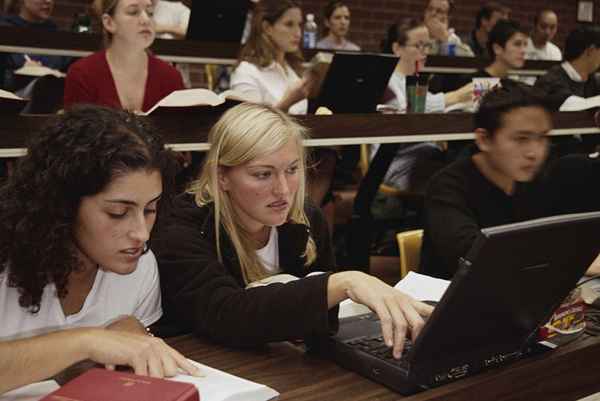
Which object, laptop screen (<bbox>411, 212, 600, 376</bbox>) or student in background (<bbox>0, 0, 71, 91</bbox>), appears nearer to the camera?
laptop screen (<bbox>411, 212, 600, 376</bbox>)

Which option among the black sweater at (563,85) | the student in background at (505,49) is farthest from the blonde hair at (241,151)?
the student in background at (505,49)

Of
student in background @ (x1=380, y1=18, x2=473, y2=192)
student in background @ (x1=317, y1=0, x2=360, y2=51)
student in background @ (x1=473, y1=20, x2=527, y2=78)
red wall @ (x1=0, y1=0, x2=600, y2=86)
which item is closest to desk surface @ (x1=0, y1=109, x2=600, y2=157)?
student in background @ (x1=380, y1=18, x2=473, y2=192)

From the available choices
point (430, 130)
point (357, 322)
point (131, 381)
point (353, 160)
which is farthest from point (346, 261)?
point (131, 381)

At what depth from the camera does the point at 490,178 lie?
2.05 metres

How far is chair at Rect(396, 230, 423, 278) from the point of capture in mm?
1940

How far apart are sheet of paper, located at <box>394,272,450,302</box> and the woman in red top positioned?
1.82m

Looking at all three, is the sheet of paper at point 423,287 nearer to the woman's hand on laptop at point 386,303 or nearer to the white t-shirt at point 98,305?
the woman's hand on laptop at point 386,303

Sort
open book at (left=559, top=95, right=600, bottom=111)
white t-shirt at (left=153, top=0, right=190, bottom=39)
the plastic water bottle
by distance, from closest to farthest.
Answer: open book at (left=559, top=95, right=600, bottom=111) → white t-shirt at (left=153, top=0, right=190, bottom=39) → the plastic water bottle

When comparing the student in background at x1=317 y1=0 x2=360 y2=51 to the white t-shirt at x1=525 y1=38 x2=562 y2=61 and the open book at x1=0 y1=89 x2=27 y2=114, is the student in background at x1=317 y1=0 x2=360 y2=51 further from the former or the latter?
the open book at x1=0 y1=89 x2=27 y2=114

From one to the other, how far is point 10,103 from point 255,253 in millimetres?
854

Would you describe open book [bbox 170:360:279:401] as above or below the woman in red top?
below

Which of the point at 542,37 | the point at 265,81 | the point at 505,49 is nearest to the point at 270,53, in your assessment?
the point at 265,81

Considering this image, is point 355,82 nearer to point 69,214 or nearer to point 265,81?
point 265,81

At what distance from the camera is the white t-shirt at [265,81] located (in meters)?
3.73
